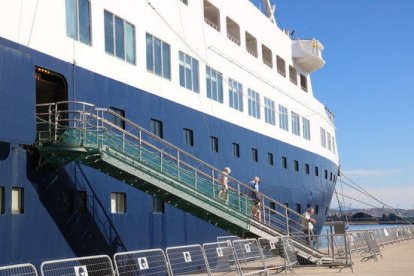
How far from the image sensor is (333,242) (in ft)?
66.5

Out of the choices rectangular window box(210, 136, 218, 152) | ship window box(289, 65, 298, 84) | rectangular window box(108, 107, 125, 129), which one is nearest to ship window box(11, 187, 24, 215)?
rectangular window box(108, 107, 125, 129)

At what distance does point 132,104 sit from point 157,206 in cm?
353

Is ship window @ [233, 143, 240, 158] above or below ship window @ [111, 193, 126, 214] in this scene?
above

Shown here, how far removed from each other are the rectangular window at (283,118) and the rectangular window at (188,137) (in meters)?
10.8

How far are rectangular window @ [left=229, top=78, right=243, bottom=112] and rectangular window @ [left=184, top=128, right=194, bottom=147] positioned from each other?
4575 mm

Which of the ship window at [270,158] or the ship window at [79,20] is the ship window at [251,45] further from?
the ship window at [79,20]

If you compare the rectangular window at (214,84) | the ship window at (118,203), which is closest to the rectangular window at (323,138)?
the rectangular window at (214,84)

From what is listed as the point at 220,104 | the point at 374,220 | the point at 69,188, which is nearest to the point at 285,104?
the point at 220,104

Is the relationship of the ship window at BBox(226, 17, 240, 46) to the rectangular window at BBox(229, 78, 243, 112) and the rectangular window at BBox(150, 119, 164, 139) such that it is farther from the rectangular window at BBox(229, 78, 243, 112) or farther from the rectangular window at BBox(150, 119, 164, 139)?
the rectangular window at BBox(150, 119, 164, 139)

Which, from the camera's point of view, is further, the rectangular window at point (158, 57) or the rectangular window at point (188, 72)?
the rectangular window at point (188, 72)

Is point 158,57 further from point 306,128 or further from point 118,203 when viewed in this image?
point 306,128

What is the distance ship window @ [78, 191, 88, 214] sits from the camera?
16.0m

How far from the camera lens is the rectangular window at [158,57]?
65.6 feet

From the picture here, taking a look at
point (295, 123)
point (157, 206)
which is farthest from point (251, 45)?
point (157, 206)
